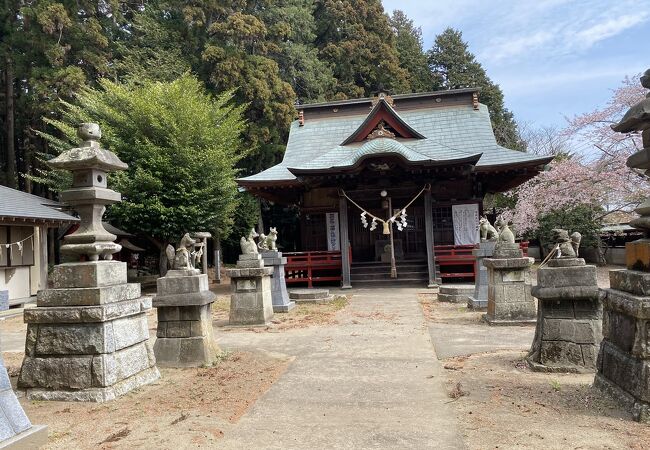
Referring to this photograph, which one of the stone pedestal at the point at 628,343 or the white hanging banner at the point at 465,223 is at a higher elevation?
the white hanging banner at the point at 465,223

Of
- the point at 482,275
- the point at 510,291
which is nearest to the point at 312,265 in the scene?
the point at 482,275

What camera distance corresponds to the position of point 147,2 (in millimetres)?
27188

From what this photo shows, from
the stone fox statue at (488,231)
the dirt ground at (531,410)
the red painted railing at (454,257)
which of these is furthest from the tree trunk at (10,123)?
the dirt ground at (531,410)

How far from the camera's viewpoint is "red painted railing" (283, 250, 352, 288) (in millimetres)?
16656

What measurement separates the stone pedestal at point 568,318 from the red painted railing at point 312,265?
11.7m

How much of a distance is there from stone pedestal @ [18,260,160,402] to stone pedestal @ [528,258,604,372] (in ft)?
15.7

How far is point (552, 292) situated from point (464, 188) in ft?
42.7

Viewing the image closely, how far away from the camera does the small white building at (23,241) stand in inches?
575

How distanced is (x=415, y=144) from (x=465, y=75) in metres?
23.9

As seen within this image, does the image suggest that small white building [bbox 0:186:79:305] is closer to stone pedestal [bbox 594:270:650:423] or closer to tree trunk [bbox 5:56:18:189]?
tree trunk [bbox 5:56:18:189]

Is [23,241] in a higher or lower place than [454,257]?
higher

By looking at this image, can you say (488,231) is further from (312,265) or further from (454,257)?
(312,265)

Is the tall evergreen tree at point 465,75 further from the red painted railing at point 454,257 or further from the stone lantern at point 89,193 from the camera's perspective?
the stone lantern at point 89,193

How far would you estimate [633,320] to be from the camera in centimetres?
382
